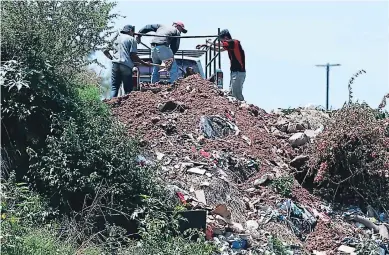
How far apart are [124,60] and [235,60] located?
2.09 m

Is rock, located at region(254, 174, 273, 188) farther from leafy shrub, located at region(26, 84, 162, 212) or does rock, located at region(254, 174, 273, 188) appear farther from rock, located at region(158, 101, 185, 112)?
rock, located at region(158, 101, 185, 112)

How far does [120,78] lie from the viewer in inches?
488

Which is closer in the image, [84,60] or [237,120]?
[84,60]

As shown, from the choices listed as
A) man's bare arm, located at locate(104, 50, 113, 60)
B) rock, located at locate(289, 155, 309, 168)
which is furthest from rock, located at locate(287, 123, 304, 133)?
man's bare arm, located at locate(104, 50, 113, 60)

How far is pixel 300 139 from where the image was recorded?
11.6 meters

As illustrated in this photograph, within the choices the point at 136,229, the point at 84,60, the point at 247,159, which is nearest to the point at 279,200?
the point at 247,159

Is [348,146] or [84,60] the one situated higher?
[84,60]

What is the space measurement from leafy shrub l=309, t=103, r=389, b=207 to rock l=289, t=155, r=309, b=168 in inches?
12.4

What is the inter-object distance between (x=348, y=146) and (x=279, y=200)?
1410 millimetres

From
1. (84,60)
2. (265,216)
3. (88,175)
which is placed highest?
(84,60)

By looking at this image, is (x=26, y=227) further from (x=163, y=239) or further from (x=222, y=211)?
(x=222, y=211)

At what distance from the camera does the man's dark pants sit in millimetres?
12156

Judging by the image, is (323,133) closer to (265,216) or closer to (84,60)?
(265,216)

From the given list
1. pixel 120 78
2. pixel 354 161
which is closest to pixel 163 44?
pixel 120 78
